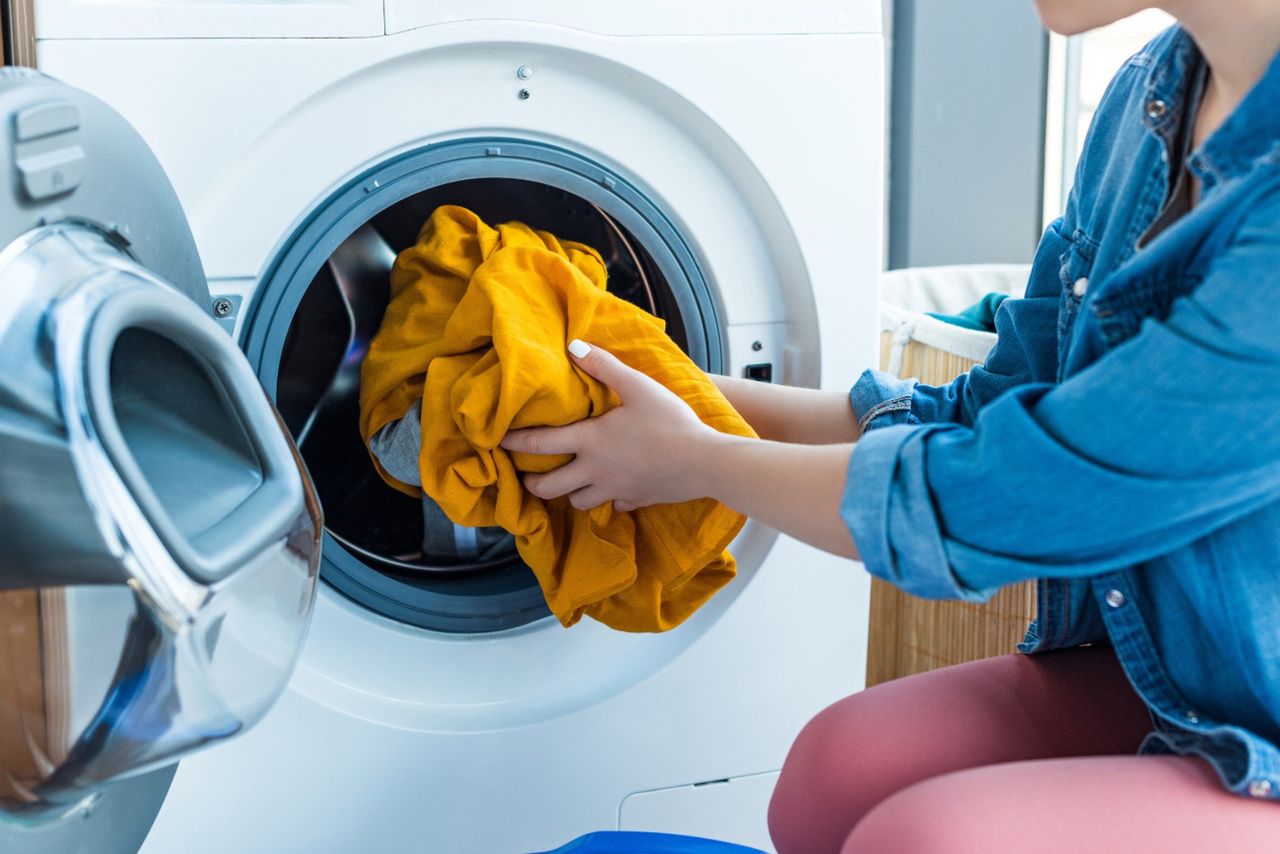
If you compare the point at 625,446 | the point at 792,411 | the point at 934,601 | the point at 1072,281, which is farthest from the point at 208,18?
the point at 934,601

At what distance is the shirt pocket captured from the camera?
0.85 m

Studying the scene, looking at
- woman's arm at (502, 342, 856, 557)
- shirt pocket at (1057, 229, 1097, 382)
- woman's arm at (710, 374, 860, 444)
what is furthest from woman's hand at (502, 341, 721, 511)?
shirt pocket at (1057, 229, 1097, 382)

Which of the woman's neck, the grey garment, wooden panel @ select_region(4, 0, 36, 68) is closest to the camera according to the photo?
the woman's neck

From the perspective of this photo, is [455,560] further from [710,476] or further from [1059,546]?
[1059,546]

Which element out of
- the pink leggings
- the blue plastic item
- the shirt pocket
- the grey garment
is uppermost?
the shirt pocket

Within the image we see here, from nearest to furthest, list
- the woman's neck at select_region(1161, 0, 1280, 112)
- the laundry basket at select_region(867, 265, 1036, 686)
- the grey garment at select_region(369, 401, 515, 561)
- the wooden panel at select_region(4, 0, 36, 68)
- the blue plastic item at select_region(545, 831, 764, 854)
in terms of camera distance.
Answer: the woman's neck at select_region(1161, 0, 1280, 112) → the wooden panel at select_region(4, 0, 36, 68) → the blue plastic item at select_region(545, 831, 764, 854) → the grey garment at select_region(369, 401, 515, 561) → the laundry basket at select_region(867, 265, 1036, 686)

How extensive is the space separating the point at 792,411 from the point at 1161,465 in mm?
382

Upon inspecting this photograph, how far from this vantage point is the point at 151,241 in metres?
0.77

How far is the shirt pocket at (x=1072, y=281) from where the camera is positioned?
85cm

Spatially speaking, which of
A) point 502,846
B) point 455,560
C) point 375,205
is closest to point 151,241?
Answer: point 375,205

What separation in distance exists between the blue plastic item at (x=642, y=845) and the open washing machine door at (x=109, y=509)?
0.36 m

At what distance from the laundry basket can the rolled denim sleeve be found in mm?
545

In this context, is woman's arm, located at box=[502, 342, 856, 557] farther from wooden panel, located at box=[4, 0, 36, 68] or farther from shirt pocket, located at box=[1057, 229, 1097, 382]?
wooden panel, located at box=[4, 0, 36, 68]

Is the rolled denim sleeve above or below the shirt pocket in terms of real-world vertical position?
below
